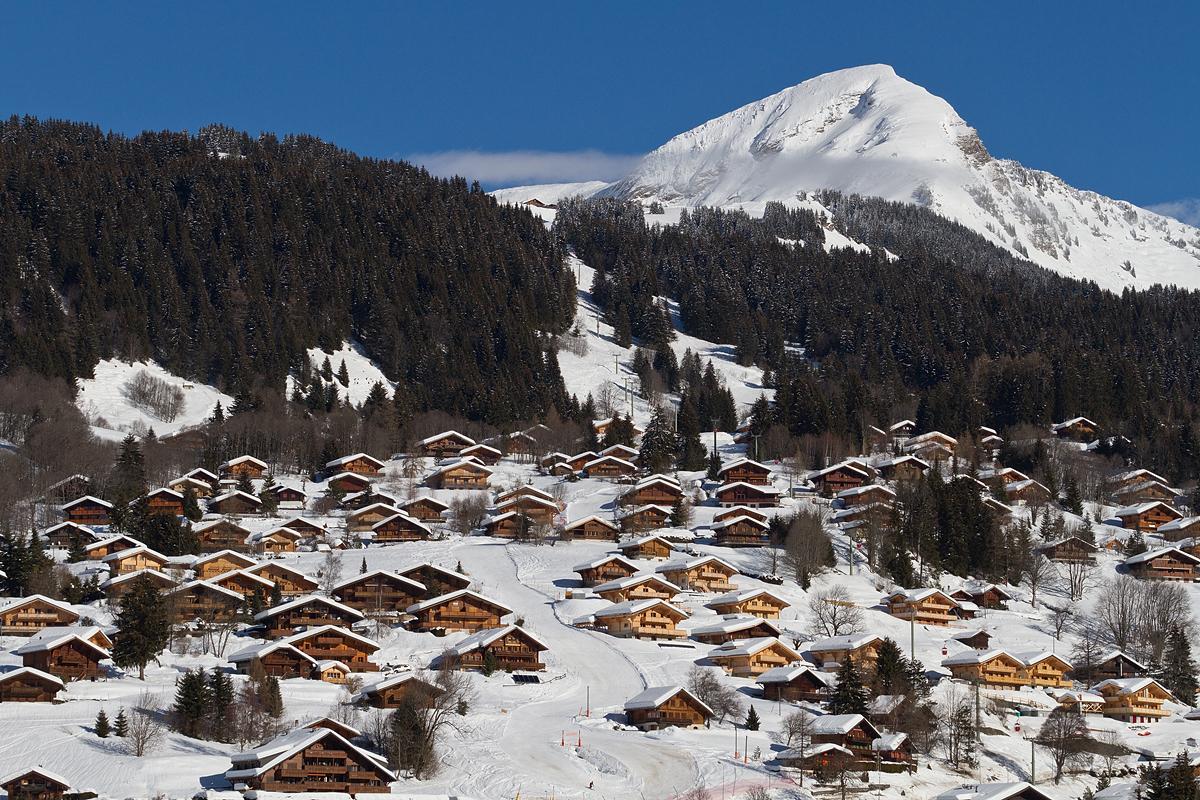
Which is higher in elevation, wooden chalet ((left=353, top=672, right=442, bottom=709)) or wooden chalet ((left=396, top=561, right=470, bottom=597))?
wooden chalet ((left=396, top=561, right=470, bottom=597))

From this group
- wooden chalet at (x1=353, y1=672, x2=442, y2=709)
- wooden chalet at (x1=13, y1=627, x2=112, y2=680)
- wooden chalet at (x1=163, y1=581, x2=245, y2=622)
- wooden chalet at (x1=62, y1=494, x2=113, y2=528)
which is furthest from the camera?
wooden chalet at (x1=62, y1=494, x2=113, y2=528)

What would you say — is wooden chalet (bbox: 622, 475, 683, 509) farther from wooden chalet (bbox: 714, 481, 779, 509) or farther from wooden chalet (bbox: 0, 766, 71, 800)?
wooden chalet (bbox: 0, 766, 71, 800)

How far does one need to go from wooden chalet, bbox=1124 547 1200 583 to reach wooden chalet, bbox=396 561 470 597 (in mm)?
40462

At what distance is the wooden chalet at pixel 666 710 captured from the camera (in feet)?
190

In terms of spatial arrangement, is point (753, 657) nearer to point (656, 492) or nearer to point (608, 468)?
point (656, 492)

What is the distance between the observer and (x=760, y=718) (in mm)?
60875

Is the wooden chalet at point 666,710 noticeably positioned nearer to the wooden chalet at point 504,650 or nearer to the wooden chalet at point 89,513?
the wooden chalet at point 504,650

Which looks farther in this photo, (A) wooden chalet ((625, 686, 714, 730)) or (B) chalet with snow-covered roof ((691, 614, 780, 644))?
(B) chalet with snow-covered roof ((691, 614, 780, 644))

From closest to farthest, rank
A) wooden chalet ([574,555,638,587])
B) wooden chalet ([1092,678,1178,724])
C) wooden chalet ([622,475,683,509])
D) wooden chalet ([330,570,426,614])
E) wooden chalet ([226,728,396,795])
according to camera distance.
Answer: wooden chalet ([226,728,396,795]) < wooden chalet ([1092,678,1178,724]) < wooden chalet ([330,570,426,614]) < wooden chalet ([574,555,638,587]) < wooden chalet ([622,475,683,509])

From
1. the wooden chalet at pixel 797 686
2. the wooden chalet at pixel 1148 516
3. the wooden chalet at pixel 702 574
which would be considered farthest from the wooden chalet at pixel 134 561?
the wooden chalet at pixel 1148 516

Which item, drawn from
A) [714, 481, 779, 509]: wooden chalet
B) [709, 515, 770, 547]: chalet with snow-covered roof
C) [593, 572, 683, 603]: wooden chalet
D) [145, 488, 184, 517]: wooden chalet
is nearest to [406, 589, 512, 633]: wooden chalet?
[593, 572, 683, 603]: wooden chalet

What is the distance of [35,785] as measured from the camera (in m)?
44.8

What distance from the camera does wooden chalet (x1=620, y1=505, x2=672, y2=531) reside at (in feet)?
312

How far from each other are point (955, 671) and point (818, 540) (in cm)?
1725
